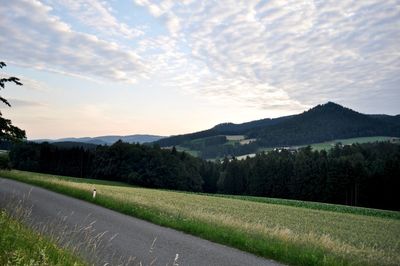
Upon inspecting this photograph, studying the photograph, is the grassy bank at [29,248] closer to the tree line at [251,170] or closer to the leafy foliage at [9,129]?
the leafy foliage at [9,129]

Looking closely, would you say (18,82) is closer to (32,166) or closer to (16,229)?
(16,229)

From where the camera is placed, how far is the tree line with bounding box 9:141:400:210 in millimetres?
74938

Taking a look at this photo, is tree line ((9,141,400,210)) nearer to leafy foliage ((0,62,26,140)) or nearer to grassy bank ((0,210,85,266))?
leafy foliage ((0,62,26,140))

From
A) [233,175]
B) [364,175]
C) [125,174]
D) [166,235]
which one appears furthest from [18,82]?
[233,175]

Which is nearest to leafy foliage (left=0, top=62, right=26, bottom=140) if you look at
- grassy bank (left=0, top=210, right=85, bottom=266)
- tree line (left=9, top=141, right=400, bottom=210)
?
grassy bank (left=0, top=210, right=85, bottom=266)

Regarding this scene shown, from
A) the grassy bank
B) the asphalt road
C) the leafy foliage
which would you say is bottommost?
the asphalt road

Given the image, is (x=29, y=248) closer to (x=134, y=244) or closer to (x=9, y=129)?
(x=134, y=244)

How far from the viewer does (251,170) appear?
353 ft

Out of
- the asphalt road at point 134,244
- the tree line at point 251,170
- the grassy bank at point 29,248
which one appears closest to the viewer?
the grassy bank at point 29,248

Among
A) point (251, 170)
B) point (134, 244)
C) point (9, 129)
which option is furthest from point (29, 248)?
point (251, 170)

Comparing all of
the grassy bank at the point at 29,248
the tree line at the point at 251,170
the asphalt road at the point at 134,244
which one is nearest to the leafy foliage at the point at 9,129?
the asphalt road at the point at 134,244

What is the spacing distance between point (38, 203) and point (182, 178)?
3125 inches

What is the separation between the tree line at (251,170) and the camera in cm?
7494

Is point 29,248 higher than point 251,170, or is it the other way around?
point 29,248
